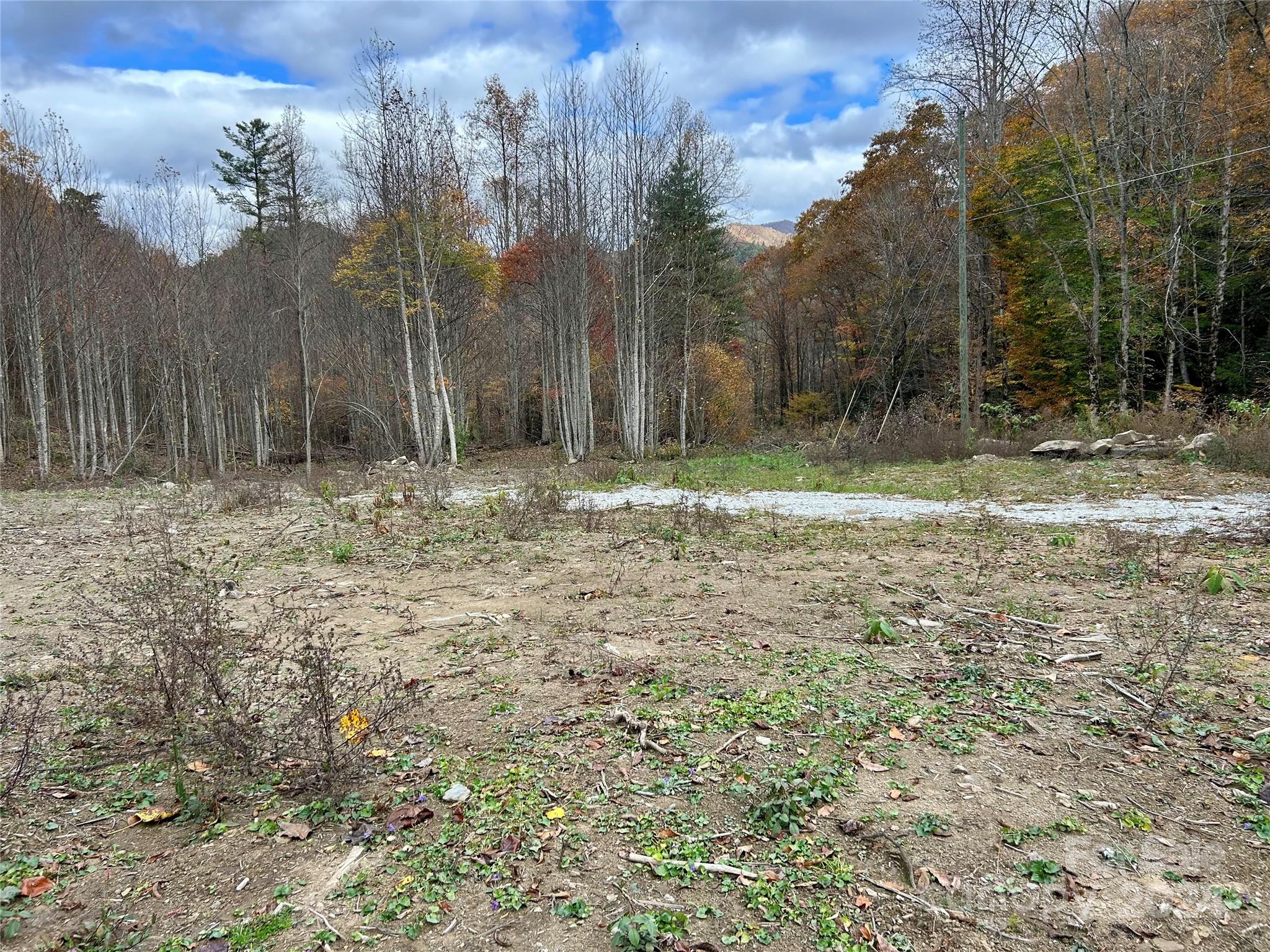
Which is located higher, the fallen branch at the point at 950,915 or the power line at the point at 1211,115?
the power line at the point at 1211,115

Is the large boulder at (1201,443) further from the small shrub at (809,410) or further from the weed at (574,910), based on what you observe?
the small shrub at (809,410)

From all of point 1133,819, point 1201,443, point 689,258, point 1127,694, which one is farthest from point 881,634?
point 689,258

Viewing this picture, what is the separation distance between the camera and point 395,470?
17.2m

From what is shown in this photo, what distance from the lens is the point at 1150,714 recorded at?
2.88 meters

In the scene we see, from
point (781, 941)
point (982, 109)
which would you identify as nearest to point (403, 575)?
point (781, 941)

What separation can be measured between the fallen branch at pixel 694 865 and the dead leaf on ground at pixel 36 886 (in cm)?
172

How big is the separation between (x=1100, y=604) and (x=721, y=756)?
3.34m

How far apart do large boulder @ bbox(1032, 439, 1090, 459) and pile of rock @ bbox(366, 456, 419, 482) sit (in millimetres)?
13047

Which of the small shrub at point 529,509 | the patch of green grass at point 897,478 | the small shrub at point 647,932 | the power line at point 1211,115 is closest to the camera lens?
the small shrub at point 647,932

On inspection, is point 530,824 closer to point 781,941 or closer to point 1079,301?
point 781,941

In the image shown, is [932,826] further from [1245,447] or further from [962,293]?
[962,293]

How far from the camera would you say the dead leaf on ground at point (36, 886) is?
1944 mm

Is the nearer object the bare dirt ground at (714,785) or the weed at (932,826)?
the bare dirt ground at (714,785)

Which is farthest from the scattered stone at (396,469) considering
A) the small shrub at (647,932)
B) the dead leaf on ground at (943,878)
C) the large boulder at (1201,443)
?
the large boulder at (1201,443)
